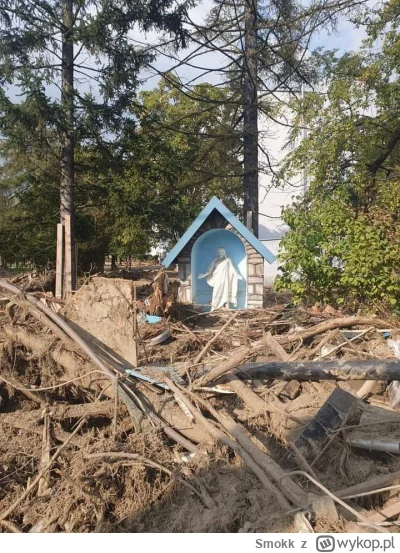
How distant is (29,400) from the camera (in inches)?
199

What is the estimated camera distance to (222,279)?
11.1 m

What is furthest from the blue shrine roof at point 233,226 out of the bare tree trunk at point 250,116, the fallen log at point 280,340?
the bare tree trunk at point 250,116

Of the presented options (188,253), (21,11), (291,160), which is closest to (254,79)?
(291,160)

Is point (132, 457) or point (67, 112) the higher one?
point (67, 112)

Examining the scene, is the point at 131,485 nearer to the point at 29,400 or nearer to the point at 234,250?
Answer: the point at 29,400

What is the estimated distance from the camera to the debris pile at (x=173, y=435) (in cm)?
338

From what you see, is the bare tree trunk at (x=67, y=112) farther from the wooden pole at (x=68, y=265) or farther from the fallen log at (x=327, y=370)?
the fallen log at (x=327, y=370)

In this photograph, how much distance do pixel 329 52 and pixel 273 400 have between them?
A: 53.4ft

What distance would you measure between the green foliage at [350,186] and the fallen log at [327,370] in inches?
207

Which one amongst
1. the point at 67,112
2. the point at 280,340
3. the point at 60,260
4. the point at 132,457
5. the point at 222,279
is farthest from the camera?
the point at 67,112

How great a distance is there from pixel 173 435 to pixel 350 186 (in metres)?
11.8
